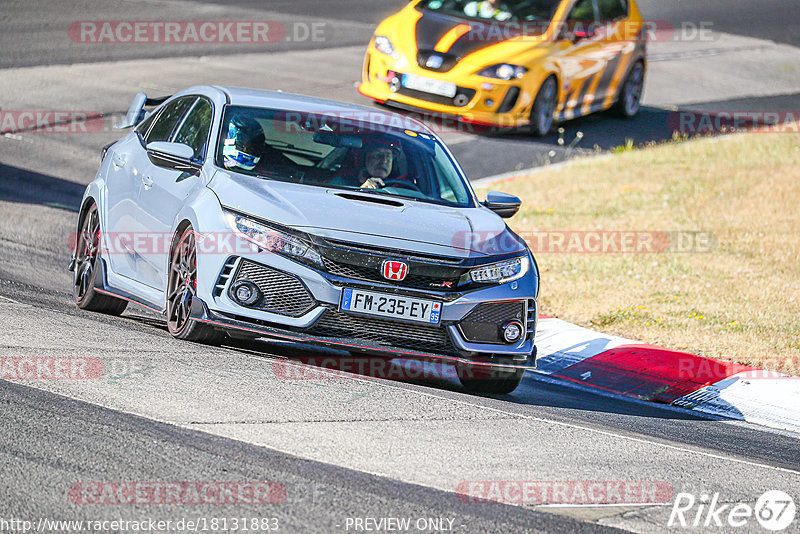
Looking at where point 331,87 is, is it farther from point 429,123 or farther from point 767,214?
point 767,214

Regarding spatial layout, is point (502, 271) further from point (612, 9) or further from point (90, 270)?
point (612, 9)

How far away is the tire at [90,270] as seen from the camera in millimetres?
8359

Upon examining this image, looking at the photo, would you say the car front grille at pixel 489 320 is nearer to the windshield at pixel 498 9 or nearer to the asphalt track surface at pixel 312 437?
the asphalt track surface at pixel 312 437

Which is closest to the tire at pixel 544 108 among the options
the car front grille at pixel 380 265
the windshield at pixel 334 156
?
the windshield at pixel 334 156

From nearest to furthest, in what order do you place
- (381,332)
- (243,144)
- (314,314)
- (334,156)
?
(314,314) → (381,332) → (243,144) → (334,156)

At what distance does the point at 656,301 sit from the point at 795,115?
11.1 m

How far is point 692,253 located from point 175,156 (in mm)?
6770

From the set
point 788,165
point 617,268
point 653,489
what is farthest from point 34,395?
point 788,165

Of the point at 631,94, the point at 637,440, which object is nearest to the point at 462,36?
the point at 631,94

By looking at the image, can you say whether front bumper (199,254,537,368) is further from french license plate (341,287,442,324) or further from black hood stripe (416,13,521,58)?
black hood stripe (416,13,521,58)

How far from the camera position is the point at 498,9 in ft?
55.9

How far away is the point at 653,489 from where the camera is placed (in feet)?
17.8

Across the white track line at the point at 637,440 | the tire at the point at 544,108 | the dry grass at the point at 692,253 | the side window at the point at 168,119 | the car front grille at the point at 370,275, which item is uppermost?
the side window at the point at 168,119

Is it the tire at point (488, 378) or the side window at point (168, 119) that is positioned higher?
the side window at point (168, 119)
